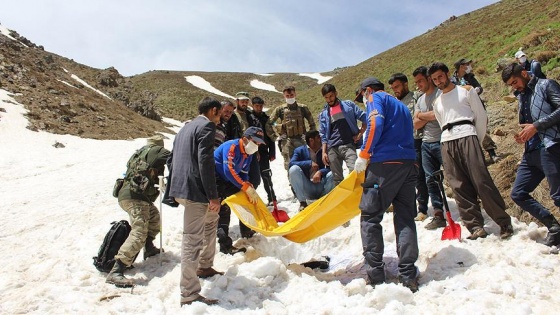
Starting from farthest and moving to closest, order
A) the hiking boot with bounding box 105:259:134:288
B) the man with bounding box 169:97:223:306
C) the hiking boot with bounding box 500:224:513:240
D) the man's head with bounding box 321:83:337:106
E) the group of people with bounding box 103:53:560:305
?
1. the man's head with bounding box 321:83:337:106
2. the hiking boot with bounding box 105:259:134:288
3. the hiking boot with bounding box 500:224:513:240
4. the group of people with bounding box 103:53:560:305
5. the man with bounding box 169:97:223:306

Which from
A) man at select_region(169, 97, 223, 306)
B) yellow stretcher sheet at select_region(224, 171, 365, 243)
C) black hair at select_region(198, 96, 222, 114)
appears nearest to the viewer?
man at select_region(169, 97, 223, 306)

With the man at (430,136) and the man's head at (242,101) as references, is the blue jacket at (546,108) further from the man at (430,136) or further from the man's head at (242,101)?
the man's head at (242,101)

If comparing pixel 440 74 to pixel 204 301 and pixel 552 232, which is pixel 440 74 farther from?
pixel 204 301

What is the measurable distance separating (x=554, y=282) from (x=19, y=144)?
22609 mm

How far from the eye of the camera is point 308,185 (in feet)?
25.3

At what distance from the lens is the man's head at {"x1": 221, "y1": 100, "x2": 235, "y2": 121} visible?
7566 millimetres

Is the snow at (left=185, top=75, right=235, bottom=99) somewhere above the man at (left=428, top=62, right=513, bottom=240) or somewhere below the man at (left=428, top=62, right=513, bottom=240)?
above

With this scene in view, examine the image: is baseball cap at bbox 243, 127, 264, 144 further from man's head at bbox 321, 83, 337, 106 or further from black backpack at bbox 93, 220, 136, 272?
black backpack at bbox 93, 220, 136, 272

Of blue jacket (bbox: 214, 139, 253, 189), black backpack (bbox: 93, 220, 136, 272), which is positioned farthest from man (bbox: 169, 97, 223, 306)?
black backpack (bbox: 93, 220, 136, 272)

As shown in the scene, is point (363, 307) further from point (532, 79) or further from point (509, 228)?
point (532, 79)

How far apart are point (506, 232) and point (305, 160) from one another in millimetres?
3857

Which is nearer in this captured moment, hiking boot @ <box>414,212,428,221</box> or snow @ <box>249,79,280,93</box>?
hiking boot @ <box>414,212,428,221</box>

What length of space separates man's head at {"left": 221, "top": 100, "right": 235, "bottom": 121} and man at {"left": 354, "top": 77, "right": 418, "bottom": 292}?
341 cm

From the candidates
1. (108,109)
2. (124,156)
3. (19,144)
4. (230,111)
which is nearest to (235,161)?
(230,111)
